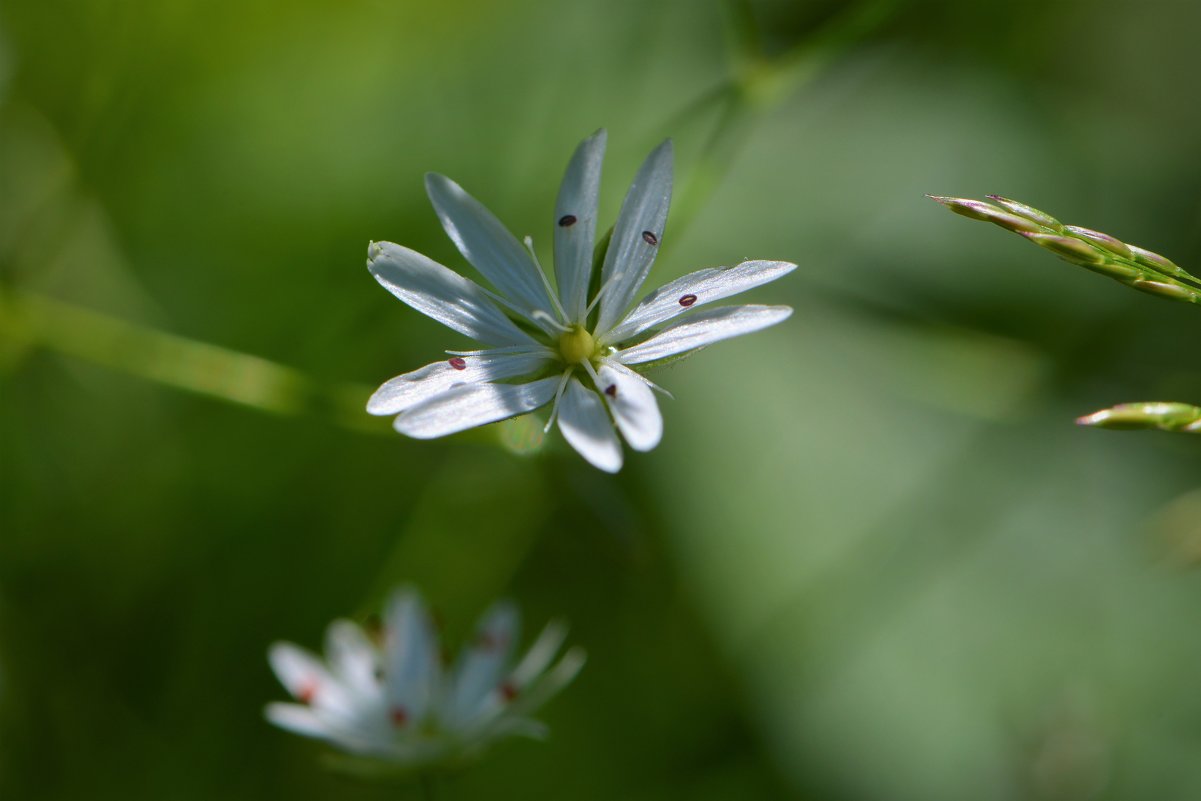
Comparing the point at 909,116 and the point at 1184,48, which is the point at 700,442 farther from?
the point at 1184,48

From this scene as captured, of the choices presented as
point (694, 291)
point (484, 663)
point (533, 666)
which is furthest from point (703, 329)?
point (484, 663)

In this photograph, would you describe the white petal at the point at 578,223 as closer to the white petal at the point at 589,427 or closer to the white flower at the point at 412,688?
the white petal at the point at 589,427

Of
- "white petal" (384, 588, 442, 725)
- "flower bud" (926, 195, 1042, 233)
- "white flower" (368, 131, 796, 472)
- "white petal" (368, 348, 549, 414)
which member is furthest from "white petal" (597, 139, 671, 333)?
"white petal" (384, 588, 442, 725)

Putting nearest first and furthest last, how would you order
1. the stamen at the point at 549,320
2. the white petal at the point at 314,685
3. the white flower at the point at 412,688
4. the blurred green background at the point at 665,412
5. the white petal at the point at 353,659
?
the stamen at the point at 549,320, the white flower at the point at 412,688, the white petal at the point at 314,685, the white petal at the point at 353,659, the blurred green background at the point at 665,412

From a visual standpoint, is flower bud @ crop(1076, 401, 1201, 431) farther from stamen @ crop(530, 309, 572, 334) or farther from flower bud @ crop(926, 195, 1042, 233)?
stamen @ crop(530, 309, 572, 334)

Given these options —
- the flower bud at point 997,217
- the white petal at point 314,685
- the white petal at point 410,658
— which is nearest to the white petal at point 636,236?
the flower bud at point 997,217

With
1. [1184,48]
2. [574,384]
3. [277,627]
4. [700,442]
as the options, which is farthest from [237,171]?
[1184,48]
